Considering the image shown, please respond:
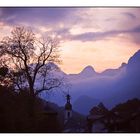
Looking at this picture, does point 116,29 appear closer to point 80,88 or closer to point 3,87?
point 80,88

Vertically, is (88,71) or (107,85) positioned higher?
(88,71)

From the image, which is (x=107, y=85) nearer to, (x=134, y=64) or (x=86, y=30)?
(x=134, y=64)

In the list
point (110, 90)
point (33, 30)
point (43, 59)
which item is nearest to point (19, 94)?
point (43, 59)

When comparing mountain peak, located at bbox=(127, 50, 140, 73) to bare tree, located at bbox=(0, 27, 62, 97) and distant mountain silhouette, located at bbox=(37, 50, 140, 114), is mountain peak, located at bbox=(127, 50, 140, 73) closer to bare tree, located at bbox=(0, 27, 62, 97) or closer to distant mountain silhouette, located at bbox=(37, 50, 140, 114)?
distant mountain silhouette, located at bbox=(37, 50, 140, 114)

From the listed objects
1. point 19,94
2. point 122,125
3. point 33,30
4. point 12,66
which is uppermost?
point 33,30

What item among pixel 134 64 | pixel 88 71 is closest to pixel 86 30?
pixel 88 71

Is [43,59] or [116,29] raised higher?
[116,29]

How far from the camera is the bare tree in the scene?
261 centimetres

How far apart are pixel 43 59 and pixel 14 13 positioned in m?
0.47

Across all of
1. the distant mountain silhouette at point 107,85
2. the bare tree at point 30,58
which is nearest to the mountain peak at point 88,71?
the distant mountain silhouette at point 107,85

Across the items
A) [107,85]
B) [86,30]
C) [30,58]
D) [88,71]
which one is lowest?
[107,85]

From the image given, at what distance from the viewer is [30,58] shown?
264cm

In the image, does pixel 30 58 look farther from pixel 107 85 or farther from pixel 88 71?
pixel 107 85

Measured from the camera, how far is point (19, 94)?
2582 millimetres
